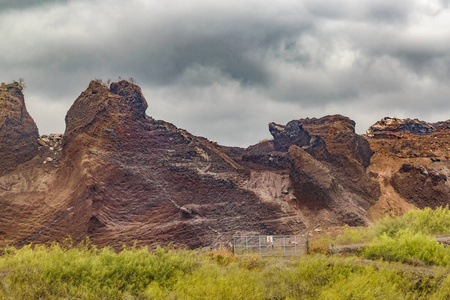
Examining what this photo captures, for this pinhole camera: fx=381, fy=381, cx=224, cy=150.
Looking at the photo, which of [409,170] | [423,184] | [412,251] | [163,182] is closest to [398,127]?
[409,170]

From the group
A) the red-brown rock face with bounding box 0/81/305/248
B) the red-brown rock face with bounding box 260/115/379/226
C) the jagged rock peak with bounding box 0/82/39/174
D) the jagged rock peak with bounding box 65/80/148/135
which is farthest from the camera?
the red-brown rock face with bounding box 260/115/379/226

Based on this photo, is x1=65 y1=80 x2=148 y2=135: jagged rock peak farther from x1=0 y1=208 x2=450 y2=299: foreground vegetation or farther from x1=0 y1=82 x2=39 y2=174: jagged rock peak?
x1=0 y1=208 x2=450 y2=299: foreground vegetation

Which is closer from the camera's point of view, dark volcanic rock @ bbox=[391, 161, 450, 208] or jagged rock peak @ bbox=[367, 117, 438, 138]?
dark volcanic rock @ bbox=[391, 161, 450, 208]

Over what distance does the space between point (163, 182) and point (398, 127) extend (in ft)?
110

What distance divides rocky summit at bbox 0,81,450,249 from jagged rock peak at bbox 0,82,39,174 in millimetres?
80

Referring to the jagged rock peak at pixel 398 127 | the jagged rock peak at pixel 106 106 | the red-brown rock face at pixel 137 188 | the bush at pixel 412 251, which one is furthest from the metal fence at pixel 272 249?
the jagged rock peak at pixel 398 127

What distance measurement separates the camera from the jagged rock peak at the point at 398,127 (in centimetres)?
4534

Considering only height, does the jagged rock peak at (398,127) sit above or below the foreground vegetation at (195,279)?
above

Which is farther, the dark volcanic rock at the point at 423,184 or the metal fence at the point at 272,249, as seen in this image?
the dark volcanic rock at the point at 423,184

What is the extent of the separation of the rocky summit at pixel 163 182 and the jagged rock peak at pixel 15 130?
80 millimetres

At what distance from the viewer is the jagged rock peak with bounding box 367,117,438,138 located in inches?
1785

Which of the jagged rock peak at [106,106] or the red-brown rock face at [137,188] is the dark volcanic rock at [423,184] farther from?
the jagged rock peak at [106,106]

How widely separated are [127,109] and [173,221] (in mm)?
9645

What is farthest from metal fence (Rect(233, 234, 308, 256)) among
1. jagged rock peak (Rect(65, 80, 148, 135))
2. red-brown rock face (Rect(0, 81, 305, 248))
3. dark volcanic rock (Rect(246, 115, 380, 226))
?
jagged rock peak (Rect(65, 80, 148, 135))
